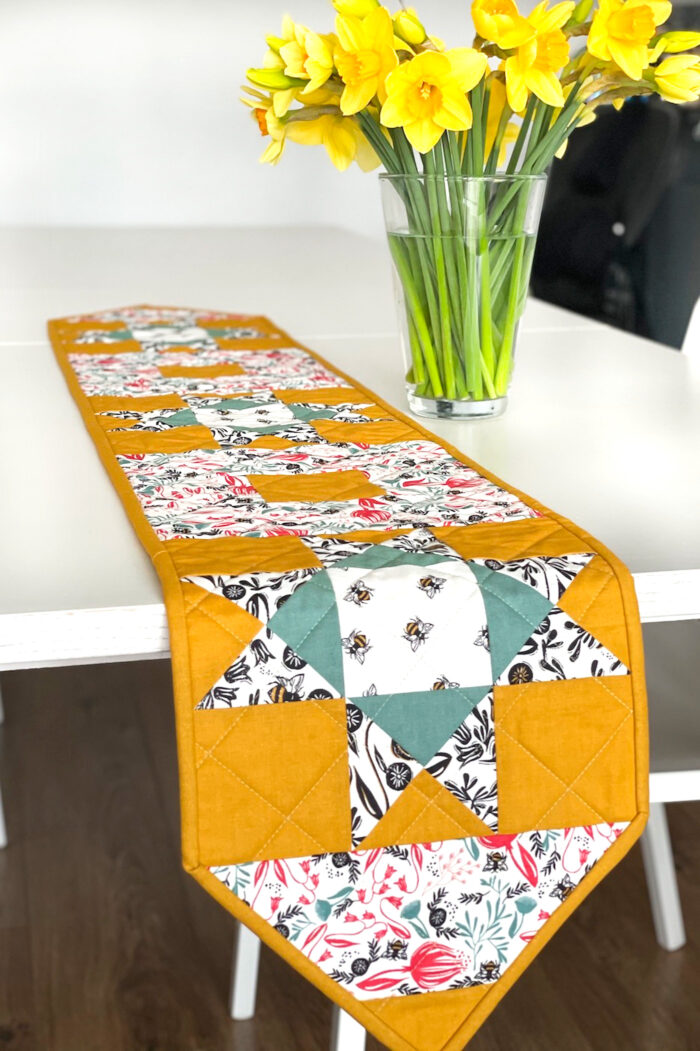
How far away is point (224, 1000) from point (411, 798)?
838mm

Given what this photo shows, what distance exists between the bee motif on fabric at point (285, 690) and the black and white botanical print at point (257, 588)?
0.04m

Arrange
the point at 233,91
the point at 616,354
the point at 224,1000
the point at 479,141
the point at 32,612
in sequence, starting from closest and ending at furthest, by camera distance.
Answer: the point at 32,612 < the point at 479,141 < the point at 224,1000 < the point at 616,354 < the point at 233,91

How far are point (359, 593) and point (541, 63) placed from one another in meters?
0.49

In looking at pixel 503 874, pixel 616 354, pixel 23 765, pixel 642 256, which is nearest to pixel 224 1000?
pixel 23 765

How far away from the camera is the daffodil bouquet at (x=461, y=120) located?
908 millimetres

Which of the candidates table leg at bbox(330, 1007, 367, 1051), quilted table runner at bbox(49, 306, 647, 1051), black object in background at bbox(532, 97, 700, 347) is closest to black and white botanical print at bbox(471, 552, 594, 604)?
quilted table runner at bbox(49, 306, 647, 1051)

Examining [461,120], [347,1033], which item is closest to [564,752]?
[347,1033]

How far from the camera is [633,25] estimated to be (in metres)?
0.91

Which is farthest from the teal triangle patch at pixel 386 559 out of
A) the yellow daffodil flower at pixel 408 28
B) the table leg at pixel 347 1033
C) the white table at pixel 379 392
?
the yellow daffodil flower at pixel 408 28

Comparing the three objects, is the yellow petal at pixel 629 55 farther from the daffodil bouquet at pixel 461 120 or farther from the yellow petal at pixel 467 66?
the yellow petal at pixel 467 66

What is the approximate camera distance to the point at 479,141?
1018 mm

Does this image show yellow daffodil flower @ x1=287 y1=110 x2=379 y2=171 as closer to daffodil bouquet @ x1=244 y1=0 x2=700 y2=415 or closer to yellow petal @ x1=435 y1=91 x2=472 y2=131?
daffodil bouquet @ x1=244 y1=0 x2=700 y2=415

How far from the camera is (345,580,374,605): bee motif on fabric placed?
0.68m

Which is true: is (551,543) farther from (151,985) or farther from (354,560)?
(151,985)
